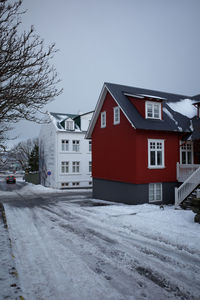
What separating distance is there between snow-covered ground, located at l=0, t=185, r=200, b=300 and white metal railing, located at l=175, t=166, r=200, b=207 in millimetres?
2945

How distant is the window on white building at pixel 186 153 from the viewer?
18763 millimetres

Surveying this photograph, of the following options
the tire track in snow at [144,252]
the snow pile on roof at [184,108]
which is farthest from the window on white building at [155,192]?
the tire track in snow at [144,252]

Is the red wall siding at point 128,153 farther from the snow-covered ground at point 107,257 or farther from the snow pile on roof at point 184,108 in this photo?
the snow-covered ground at point 107,257

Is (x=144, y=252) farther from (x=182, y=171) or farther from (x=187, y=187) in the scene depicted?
(x=182, y=171)

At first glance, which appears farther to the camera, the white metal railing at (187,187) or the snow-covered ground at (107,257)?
the white metal railing at (187,187)

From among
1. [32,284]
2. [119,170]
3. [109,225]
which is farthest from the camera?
[119,170]

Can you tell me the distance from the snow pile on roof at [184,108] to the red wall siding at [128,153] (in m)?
3.69

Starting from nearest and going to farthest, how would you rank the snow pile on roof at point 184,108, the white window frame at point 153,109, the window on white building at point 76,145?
the white window frame at point 153,109 → the snow pile on roof at point 184,108 → the window on white building at point 76,145

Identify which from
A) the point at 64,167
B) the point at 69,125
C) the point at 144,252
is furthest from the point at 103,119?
the point at 144,252

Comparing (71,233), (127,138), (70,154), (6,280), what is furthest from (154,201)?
(70,154)

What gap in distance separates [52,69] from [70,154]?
938 inches

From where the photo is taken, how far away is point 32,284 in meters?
5.02

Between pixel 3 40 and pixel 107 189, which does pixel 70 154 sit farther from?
pixel 3 40

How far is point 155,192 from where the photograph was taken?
1734 cm
